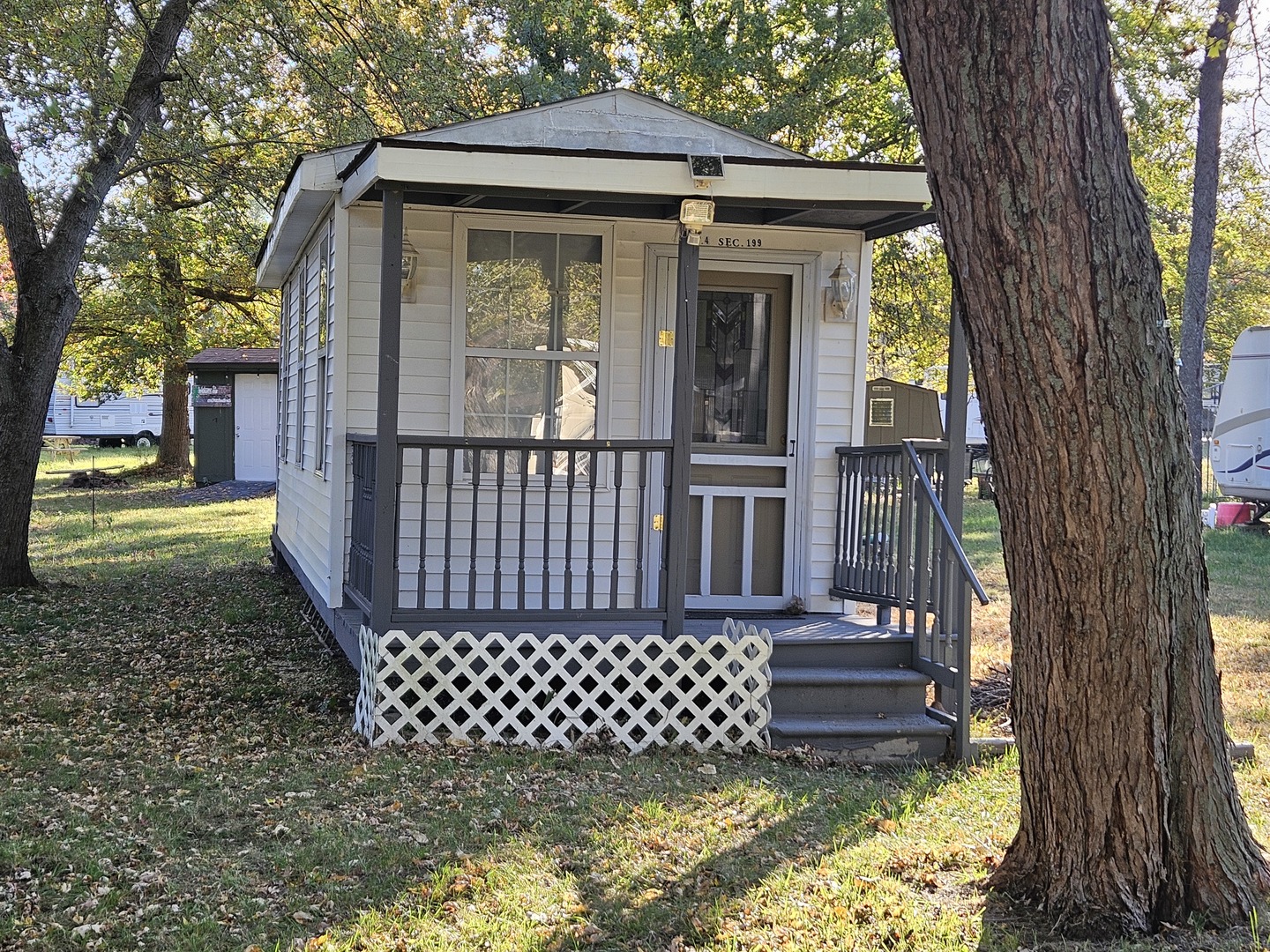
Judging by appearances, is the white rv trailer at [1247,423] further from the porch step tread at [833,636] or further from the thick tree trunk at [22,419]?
the thick tree trunk at [22,419]

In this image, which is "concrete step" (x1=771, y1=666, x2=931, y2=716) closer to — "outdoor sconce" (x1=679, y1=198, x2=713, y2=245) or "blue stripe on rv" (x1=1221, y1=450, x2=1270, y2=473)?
"outdoor sconce" (x1=679, y1=198, x2=713, y2=245)

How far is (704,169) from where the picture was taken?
6086mm

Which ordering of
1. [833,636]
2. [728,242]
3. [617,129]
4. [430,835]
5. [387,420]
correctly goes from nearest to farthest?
[430,835]
[387,420]
[833,636]
[728,242]
[617,129]

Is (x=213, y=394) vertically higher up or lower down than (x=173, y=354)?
lower down

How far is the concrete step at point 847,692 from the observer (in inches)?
259

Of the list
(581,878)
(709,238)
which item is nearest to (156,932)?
(581,878)

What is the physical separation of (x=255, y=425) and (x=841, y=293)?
1966 cm

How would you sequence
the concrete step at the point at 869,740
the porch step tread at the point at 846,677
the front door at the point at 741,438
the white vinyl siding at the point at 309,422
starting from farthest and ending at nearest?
the white vinyl siding at the point at 309,422, the front door at the point at 741,438, the porch step tread at the point at 846,677, the concrete step at the point at 869,740

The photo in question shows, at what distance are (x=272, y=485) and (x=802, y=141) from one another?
1291 cm

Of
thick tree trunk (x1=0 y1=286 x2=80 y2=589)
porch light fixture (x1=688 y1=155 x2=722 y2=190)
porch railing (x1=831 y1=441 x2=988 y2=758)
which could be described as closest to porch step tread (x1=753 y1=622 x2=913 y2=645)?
porch railing (x1=831 y1=441 x2=988 y2=758)

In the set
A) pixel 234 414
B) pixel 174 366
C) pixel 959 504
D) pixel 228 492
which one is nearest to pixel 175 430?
pixel 174 366

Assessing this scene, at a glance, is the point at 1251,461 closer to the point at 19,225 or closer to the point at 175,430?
the point at 19,225

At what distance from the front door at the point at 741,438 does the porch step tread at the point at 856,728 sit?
139 centimetres

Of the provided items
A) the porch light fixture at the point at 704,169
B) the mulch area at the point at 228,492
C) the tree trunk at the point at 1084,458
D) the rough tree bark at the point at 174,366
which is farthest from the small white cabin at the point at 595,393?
the mulch area at the point at 228,492
